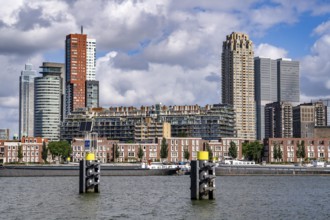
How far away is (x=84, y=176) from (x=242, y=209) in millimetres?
22811

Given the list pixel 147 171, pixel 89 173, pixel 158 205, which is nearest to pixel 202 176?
pixel 158 205

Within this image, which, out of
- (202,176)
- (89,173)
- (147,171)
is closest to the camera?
(202,176)

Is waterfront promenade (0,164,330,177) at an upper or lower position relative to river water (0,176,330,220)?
upper

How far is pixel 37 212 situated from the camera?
76125 mm

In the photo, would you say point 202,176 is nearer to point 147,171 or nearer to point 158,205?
point 158,205

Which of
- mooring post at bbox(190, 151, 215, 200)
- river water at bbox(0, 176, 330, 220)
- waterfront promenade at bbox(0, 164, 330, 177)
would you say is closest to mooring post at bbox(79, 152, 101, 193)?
river water at bbox(0, 176, 330, 220)

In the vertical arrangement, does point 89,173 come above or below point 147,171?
above

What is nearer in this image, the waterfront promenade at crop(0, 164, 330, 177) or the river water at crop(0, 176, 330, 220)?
the river water at crop(0, 176, 330, 220)

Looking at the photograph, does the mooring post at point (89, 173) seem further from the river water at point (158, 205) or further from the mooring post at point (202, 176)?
the mooring post at point (202, 176)

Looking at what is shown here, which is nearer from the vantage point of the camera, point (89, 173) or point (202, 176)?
point (202, 176)

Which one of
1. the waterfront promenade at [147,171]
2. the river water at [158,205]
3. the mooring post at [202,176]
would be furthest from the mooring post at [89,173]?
the waterfront promenade at [147,171]

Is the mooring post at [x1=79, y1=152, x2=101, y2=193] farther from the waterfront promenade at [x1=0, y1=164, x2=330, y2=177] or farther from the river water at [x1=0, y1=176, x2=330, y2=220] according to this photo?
the waterfront promenade at [x1=0, y1=164, x2=330, y2=177]

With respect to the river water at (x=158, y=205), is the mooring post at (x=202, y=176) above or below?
above

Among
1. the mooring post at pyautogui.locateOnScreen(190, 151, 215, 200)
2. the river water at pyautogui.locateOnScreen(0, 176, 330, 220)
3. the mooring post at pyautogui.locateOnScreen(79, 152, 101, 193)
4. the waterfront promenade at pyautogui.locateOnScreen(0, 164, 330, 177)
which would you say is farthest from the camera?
the waterfront promenade at pyautogui.locateOnScreen(0, 164, 330, 177)
